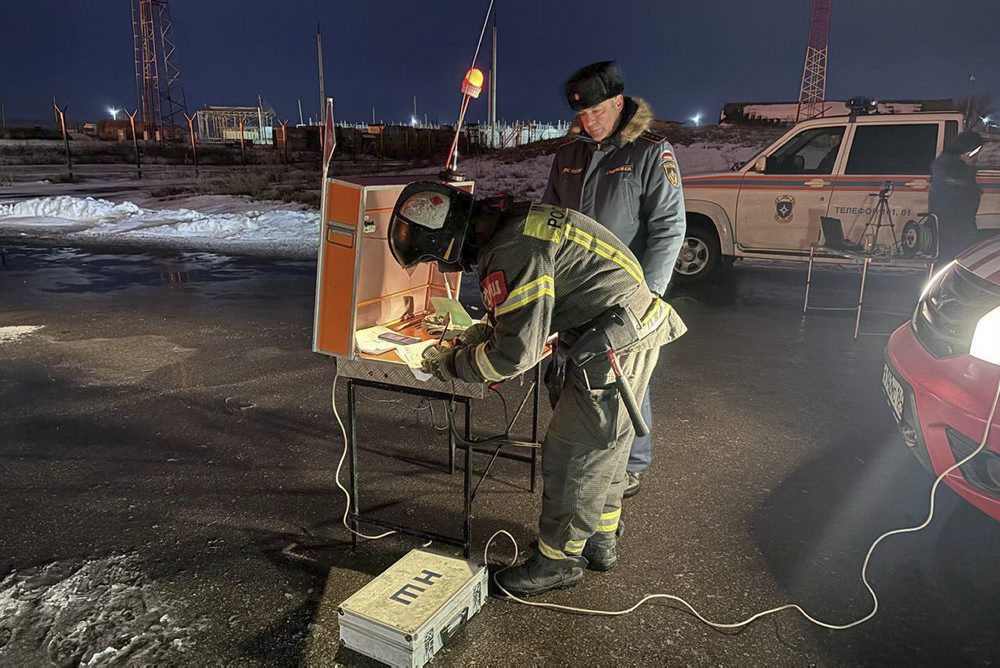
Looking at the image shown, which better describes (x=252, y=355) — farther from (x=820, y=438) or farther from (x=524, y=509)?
(x=820, y=438)

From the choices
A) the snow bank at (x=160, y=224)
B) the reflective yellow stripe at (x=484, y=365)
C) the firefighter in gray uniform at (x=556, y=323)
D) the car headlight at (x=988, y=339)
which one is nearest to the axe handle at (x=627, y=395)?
the firefighter in gray uniform at (x=556, y=323)

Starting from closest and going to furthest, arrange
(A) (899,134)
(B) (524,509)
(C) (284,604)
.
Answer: (C) (284,604)
(B) (524,509)
(A) (899,134)

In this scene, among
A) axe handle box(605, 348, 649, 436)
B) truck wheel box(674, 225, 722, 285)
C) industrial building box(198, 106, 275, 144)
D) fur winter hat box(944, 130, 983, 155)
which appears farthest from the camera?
industrial building box(198, 106, 275, 144)

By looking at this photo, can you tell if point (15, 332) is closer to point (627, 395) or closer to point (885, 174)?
point (627, 395)

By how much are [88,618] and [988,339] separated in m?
3.80

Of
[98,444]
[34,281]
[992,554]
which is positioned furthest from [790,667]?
[34,281]

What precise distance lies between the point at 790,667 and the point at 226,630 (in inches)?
85.4

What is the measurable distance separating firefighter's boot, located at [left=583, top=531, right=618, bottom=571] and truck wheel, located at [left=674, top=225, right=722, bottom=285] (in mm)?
6841

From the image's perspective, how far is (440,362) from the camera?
9.09 feet

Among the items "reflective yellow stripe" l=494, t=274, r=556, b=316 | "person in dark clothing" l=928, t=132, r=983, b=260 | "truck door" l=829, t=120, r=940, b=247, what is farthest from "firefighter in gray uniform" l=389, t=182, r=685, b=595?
"truck door" l=829, t=120, r=940, b=247

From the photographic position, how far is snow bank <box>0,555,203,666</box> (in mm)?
2641

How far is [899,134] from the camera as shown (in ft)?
27.2

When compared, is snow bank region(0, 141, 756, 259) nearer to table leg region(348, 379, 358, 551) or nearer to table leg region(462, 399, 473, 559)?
table leg region(348, 379, 358, 551)

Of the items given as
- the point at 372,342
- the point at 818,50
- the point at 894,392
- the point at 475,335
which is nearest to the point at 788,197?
the point at 894,392
